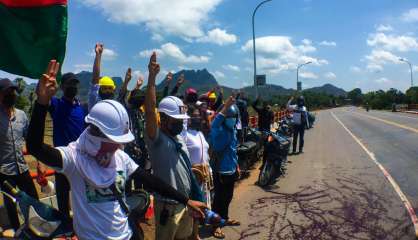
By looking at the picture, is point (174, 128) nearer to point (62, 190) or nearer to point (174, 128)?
point (174, 128)

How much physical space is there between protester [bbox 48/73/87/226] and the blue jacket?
5.88 ft

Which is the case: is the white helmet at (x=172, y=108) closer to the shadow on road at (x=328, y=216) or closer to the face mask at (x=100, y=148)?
the face mask at (x=100, y=148)

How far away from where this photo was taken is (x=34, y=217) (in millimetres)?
2498

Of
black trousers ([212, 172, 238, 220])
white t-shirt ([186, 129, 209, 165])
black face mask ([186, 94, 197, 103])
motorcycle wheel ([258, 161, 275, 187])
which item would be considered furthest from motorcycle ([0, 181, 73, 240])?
motorcycle wheel ([258, 161, 275, 187])

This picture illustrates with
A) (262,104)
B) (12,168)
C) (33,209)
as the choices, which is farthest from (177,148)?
(262,104)

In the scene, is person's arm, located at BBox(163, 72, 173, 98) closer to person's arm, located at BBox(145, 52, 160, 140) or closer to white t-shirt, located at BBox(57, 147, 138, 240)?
person's arm, located at BBox(145, 52, 160, 140)

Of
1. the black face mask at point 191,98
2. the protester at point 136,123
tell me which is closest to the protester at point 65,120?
the protester at point 136,123

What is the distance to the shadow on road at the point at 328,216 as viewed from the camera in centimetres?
585

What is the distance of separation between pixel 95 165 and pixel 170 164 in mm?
1140

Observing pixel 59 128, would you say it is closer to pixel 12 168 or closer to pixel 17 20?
pixel 12 168

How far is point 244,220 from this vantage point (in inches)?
261

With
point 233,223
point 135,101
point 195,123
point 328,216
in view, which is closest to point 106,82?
point 135,101

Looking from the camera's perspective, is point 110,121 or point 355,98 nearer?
point 110,121

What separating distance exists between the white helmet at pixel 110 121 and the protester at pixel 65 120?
8.23 feet
